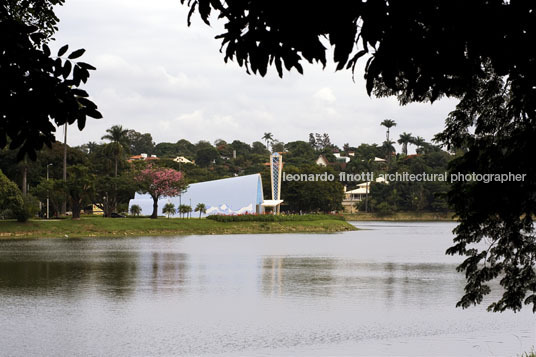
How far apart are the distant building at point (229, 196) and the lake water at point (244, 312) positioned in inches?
2809

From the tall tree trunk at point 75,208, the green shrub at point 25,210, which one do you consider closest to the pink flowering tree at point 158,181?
the tall tree trunk at point 75,208

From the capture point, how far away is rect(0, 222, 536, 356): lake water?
49.3 ft

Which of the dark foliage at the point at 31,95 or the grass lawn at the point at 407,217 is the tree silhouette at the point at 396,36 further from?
the grass lawn at the point at 407,217

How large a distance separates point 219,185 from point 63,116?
344 ft

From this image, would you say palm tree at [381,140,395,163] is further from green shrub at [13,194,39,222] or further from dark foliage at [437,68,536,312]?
dark foliage at [437,68,536,312]

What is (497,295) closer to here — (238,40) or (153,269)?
(153,269)

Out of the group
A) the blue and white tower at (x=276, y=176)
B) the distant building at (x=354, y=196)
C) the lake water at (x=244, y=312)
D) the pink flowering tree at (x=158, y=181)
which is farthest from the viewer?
the distant building at (x=354, y=196)

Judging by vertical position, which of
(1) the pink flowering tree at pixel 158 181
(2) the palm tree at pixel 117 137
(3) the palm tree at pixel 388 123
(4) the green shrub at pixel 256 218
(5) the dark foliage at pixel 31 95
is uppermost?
(3) the palm tree at pixel 388 123

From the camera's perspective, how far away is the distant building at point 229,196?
107 metres

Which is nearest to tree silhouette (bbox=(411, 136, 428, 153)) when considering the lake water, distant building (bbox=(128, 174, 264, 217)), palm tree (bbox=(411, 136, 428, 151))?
palm tree (bbox=(411, 136, 428, 151))

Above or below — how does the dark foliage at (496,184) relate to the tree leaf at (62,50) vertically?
below

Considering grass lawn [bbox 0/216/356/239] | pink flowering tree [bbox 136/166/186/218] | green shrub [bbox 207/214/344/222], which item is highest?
pink flowering tree [bbox 136/166/186/218]

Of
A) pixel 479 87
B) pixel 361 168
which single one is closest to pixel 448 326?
pixel 479 87

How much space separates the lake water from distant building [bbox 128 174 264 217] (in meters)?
71.4
